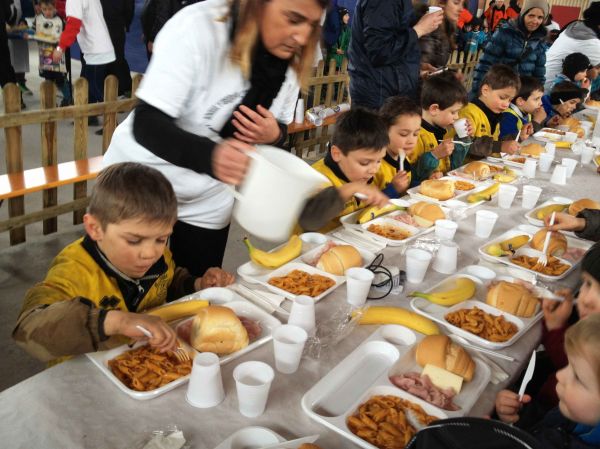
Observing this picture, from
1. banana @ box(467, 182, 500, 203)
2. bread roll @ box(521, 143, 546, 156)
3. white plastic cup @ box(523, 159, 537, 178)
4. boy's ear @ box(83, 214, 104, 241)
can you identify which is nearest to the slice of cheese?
boy's ear @ box(83, 214, 104, 241)

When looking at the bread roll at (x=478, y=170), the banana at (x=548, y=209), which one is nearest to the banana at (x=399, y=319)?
the banana at (x=548, y=209)

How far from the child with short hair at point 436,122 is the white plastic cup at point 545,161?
51 cm

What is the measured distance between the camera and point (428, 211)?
2447 millimetres

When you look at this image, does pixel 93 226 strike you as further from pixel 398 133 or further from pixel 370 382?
pixel 398 133

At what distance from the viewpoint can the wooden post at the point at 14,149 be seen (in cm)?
332

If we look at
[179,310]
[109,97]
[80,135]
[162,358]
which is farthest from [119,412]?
[109,97]

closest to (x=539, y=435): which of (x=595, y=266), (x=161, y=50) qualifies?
(x=595, y=266)

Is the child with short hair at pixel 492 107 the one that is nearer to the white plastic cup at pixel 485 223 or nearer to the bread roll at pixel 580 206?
the bread roll at pixel 580 206

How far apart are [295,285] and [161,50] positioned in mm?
837

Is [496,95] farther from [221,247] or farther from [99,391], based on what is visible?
[99,391]

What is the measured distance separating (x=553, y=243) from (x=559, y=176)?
1300 mm

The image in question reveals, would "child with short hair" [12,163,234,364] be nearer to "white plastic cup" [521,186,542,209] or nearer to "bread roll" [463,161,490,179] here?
"white plastic cup" [521,186,542,209]

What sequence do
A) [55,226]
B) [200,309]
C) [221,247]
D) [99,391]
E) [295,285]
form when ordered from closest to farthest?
[99,391], [200,309], [295,285], [221,247], [55,226]

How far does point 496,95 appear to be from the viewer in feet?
13.2
